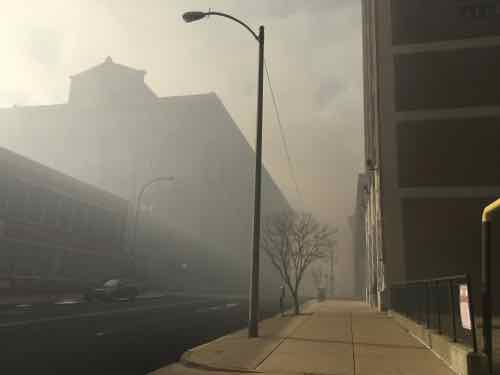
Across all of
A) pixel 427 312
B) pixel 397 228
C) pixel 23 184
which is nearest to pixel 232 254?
pixel 23 184

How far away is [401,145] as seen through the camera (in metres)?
25.4

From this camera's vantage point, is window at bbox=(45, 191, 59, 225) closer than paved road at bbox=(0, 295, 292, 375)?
No

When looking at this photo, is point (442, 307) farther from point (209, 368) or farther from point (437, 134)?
point (437, 134)

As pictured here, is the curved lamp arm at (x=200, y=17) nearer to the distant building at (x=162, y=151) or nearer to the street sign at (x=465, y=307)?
the street sign at (x=465, y=307)

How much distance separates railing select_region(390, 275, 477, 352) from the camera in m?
7.83

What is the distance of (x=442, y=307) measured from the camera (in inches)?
392

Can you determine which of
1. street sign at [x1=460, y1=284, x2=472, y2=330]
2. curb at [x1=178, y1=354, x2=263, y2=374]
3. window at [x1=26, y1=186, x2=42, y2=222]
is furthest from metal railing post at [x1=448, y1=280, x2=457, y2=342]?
window at [x1=26, y1=186, x2=42, y2=222]

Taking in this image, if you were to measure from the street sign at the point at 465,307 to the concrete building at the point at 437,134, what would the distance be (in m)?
17.0

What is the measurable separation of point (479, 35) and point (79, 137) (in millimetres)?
94837

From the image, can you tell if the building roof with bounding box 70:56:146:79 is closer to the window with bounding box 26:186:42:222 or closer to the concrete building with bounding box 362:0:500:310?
the window with bounding box 26:186:42:222

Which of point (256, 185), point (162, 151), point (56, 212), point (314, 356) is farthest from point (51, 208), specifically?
point (162, 151)

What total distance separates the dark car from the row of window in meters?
15.1

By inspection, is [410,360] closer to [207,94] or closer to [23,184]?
[23,184]

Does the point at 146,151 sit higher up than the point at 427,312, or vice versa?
the point at 146,151
